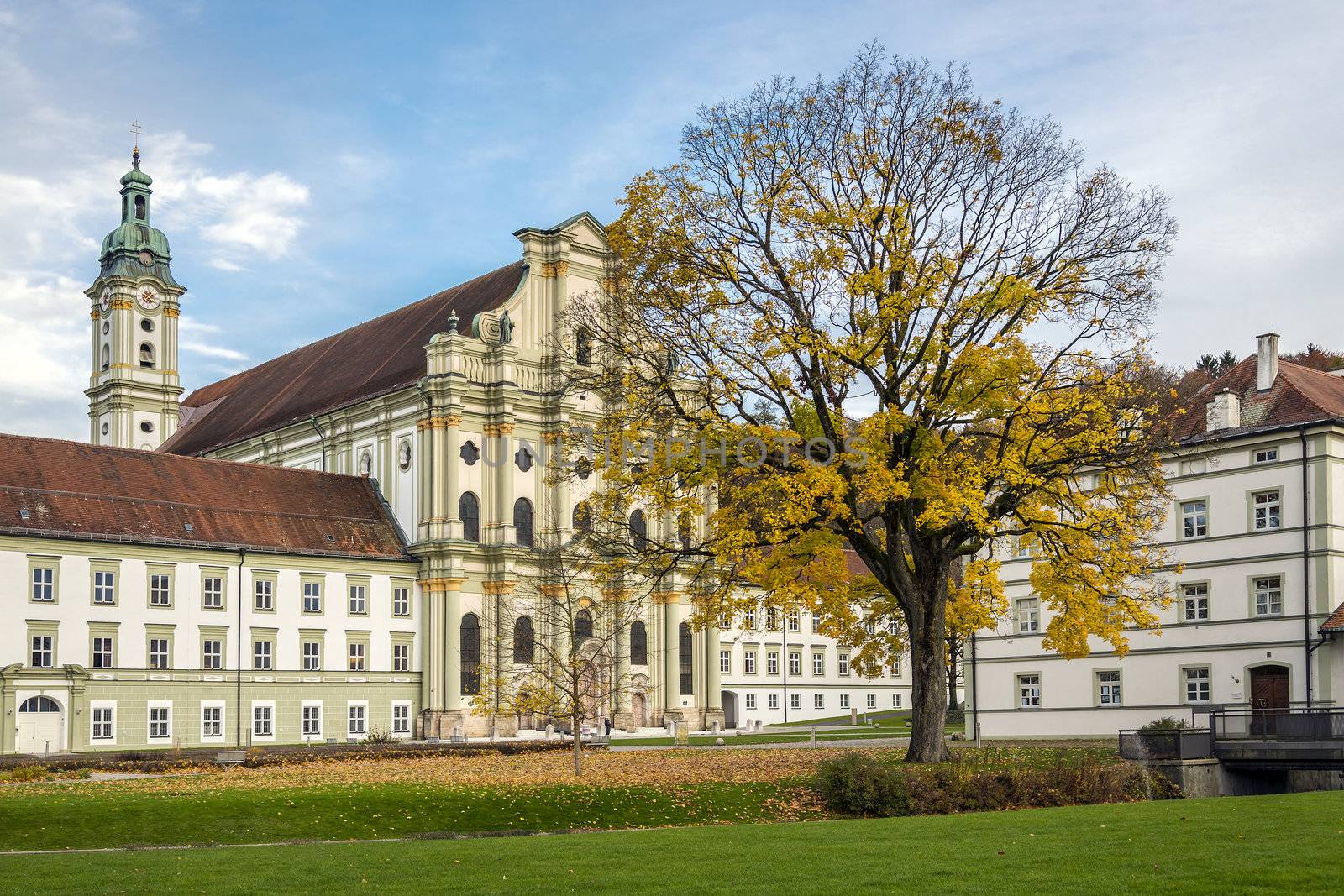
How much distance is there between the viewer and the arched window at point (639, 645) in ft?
234

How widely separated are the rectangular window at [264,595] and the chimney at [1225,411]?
119 feet

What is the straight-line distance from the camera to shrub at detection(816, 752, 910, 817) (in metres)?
24.7

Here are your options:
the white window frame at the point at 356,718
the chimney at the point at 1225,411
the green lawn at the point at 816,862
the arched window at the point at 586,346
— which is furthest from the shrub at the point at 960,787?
the white window frame at the point at 356,718

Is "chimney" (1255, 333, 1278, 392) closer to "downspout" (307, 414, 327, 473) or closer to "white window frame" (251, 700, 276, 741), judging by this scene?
"white window frame" (251, 700, 276, 741)

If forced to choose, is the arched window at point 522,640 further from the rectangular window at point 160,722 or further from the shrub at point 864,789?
the shrub at point 864,789

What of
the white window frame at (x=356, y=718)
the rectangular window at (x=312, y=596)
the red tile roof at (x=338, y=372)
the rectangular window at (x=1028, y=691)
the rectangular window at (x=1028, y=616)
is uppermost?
the red tile roof at (x=338, y=372)

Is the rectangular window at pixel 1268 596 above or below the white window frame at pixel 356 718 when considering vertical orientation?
above

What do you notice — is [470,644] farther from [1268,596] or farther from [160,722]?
[1268,596]

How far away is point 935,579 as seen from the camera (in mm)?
31031

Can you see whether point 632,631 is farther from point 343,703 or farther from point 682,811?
point 682,811

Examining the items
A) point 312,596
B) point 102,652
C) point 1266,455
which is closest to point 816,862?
point 1266,455

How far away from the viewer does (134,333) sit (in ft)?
289

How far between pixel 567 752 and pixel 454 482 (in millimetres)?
23968

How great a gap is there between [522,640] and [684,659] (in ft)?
55.8
